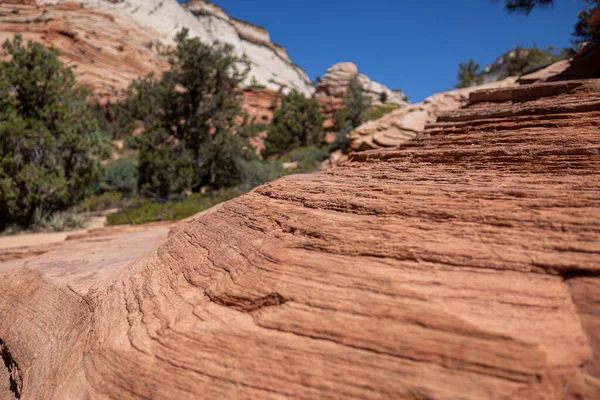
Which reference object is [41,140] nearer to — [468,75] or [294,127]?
[294,127]

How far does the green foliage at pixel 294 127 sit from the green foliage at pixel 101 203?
47.8ft

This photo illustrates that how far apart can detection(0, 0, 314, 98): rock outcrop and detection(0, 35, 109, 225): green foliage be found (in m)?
10.2

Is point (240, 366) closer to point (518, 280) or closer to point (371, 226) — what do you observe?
point (371, 226)

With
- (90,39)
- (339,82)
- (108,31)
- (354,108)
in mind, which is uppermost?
(108,31)

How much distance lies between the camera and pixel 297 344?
1.88m

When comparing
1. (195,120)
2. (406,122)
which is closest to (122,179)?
(195,120)

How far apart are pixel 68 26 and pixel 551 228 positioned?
1410 inches

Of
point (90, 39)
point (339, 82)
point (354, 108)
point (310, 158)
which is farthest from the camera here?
point (339, 82)

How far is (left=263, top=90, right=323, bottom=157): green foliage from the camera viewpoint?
89.9 feet

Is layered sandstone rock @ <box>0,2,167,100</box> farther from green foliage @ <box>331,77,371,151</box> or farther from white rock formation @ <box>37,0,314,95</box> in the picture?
green foliage @ <box>331,77,371,151</box>

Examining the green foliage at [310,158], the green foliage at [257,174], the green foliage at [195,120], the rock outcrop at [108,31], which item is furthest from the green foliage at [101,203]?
the rock outcrop at [108,31]

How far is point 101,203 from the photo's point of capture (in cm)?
1309

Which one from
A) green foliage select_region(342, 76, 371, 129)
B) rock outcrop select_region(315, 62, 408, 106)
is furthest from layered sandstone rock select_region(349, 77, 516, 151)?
rock outcrop select_region(315, 62, 408, 106)

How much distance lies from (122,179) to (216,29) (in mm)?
40844
